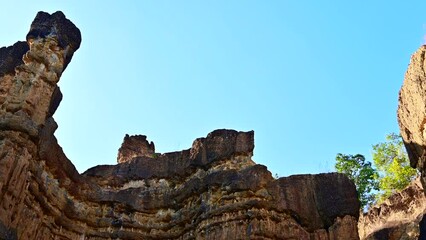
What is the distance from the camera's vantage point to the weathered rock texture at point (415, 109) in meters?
13.1

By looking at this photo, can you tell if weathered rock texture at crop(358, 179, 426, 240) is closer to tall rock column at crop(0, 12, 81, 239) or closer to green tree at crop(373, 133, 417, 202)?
green tree at crop(373, 133, 417, 202)

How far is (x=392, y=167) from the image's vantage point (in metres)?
33.9

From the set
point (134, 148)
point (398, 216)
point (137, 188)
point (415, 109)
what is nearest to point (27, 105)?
point (137, 188)

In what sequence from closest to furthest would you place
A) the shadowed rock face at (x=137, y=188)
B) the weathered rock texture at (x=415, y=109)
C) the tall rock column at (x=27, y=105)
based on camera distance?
the weathered rock texture at (x=415, y=109) < the tall rock column at (x=27, y=105) < the shadowed rock face at (x=137, y=188)

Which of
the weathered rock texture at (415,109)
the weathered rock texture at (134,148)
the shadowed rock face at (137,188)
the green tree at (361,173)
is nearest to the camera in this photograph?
the weathered rock texture at (415,109)

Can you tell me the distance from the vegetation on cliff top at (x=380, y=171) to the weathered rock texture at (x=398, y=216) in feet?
15.6

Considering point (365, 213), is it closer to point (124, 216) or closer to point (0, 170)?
point (124, 216)

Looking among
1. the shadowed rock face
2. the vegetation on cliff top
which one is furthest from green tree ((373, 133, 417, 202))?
the shadowed rock face

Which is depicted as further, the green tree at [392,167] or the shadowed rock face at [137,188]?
the green tree at [392,167]

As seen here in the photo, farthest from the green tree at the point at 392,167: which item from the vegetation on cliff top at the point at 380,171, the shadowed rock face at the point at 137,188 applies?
the shadowed rock face at the point at 137,188

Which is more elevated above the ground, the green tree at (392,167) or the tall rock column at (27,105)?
the green tree at (392,167)

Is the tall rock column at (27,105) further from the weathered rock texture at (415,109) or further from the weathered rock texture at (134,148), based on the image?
the weathered rock texture at (415,109)

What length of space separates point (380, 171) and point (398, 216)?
9454 mm

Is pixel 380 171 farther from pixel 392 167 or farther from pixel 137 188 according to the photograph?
pixel 137 188
